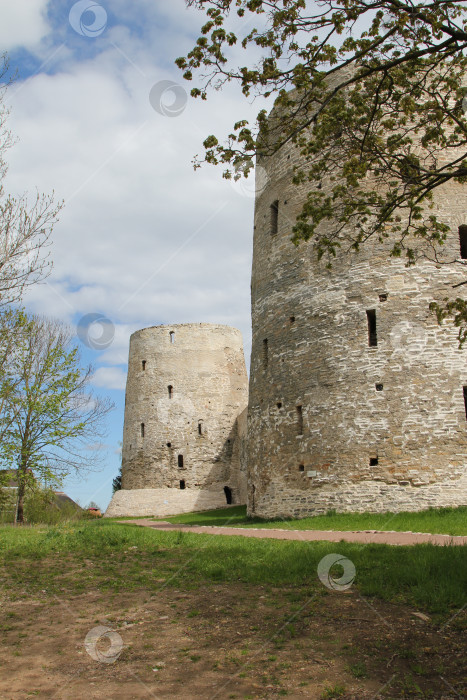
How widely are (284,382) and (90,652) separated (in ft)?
40.9

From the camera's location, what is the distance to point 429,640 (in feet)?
19.0

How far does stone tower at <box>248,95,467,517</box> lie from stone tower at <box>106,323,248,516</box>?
1560 cm

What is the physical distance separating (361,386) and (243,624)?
10.3m

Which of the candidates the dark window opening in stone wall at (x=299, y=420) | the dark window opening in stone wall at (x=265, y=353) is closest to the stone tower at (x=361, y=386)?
the dark window opening in stone wall at (x=299, y=420)

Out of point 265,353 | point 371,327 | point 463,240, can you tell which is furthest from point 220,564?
point 463,240

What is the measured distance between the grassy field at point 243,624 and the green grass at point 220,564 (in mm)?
27

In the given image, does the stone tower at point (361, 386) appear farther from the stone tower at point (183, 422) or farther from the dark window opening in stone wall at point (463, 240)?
the stone tower at point (183, 422)

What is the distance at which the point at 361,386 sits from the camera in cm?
1623

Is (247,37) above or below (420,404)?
above

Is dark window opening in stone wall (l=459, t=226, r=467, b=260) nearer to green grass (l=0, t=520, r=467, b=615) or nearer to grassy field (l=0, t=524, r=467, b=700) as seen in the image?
green grass (l=0, t=520, r=467, b=615)

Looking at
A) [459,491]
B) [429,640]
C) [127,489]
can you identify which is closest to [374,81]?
[429,640]

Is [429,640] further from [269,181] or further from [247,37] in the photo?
[269,181]

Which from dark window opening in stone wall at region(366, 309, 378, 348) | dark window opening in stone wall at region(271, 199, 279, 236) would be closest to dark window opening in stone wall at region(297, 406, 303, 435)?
dark window opening in stone wall at region(366, 309, 378, 348)

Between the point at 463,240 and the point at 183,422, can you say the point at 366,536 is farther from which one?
the point at 183,422
